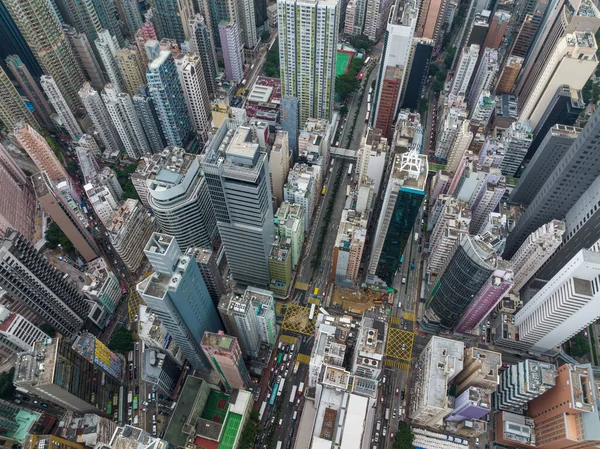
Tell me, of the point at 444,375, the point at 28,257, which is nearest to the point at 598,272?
the point at 444,375

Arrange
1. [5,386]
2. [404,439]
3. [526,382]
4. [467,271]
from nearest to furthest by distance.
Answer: [526,382] → [404,439] → [467,271] → [5,386]

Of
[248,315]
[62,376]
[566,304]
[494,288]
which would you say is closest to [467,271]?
[494,288]

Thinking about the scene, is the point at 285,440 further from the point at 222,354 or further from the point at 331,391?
the point at 222,354

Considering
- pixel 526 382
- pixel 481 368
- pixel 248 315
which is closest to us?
pixel 481 368

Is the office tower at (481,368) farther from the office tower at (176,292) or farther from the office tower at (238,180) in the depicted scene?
the office tower at (176,292)

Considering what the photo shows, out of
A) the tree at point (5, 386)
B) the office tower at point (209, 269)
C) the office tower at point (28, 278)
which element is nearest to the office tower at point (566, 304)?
the office tower at point (209, 269)

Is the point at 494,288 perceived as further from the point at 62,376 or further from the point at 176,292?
the point at 62,376

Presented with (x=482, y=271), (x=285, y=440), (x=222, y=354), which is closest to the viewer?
(x=222, y=354)
